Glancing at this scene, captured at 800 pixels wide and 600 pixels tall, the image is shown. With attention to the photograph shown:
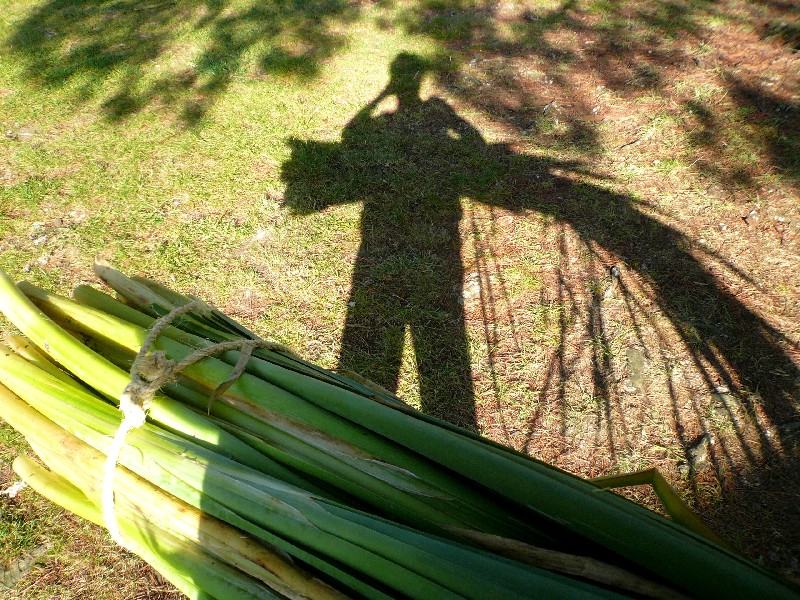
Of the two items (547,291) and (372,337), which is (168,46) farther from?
(547,291)

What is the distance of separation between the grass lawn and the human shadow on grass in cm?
2

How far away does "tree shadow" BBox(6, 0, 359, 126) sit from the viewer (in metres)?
5.49

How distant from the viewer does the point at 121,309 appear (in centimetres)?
157

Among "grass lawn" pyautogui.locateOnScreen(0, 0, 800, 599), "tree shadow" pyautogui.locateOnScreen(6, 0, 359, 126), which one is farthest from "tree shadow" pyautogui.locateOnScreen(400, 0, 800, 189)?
"tree shadow" pyautogui.locateOnScreen(6, 0, 359, 126)

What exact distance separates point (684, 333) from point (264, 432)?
2758 mm

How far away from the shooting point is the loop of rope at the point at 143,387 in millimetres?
1205

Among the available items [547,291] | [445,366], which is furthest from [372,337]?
[547,291]

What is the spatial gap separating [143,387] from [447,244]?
2.81 meters

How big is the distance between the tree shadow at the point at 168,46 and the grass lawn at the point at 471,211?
0.04 meters

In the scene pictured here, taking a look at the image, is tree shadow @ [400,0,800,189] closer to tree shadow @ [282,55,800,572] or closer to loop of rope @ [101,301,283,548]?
tree shadow @ [282,55,800,572]

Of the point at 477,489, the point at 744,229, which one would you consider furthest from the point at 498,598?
the point at 744,229

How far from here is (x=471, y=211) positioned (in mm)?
4070

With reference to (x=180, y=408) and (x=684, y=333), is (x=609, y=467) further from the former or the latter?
(x=180, y=408)

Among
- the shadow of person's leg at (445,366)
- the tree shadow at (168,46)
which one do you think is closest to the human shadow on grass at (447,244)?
the shadow of person's leg at (445,366)
